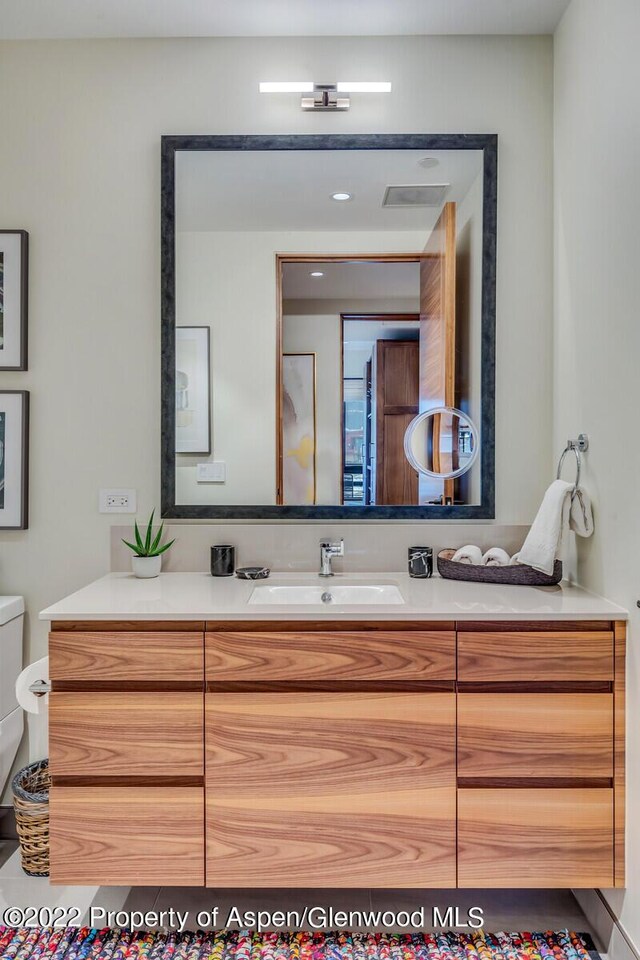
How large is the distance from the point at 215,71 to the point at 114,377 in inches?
42.7

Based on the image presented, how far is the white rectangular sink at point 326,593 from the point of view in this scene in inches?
79.4

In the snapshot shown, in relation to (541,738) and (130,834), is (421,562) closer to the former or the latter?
(541,738)

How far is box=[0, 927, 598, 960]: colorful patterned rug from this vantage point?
1665 millimetres

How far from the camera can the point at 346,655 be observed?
5.44 feet

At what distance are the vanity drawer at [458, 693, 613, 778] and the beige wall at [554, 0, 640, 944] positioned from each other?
0.26 feet

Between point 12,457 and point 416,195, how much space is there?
5.31ft

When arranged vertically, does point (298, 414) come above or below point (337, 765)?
above

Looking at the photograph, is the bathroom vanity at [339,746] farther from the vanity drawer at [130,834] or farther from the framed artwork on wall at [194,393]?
the framed artwork on wall at [194,393]

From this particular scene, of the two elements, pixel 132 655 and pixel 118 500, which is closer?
pixel 132 655

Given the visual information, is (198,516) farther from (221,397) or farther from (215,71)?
(215,71)

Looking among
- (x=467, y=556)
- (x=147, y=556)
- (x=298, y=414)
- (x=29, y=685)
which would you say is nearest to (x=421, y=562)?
(x=467, y=556)

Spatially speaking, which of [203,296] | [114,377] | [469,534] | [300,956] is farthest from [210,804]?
[203,296]

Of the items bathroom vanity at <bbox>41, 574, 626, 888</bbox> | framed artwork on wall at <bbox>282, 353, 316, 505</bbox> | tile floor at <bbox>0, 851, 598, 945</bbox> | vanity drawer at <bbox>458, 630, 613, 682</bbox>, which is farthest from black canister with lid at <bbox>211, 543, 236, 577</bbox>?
tile floor at <bbox>0, 851, 598, 945</bbox>

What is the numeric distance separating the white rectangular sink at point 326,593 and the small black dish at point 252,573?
5cm
